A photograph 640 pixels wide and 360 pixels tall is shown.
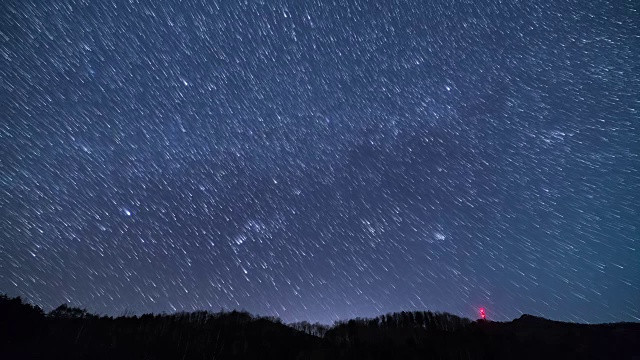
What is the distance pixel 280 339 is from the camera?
155 ft

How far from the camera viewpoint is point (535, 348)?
1363 inches

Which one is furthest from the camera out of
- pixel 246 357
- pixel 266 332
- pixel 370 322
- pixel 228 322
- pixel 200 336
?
pixel 370 322

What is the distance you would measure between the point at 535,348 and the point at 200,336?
37.0m

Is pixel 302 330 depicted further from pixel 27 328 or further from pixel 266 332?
pixel 27 328

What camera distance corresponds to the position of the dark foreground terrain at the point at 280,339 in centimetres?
3166

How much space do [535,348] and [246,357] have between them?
2840 centimetres

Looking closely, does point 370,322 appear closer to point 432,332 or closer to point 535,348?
point 432,332

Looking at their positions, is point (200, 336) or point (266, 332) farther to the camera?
point (266, 332)

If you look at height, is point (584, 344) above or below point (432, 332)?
below

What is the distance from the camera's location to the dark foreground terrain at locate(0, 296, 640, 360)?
31656 mm

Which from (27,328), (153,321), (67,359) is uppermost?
(153,321)

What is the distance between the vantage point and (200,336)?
149 feet

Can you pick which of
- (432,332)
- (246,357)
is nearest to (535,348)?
(432,332)

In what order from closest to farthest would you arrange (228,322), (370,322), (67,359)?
(67,359) < (228,322) < (370,322)
